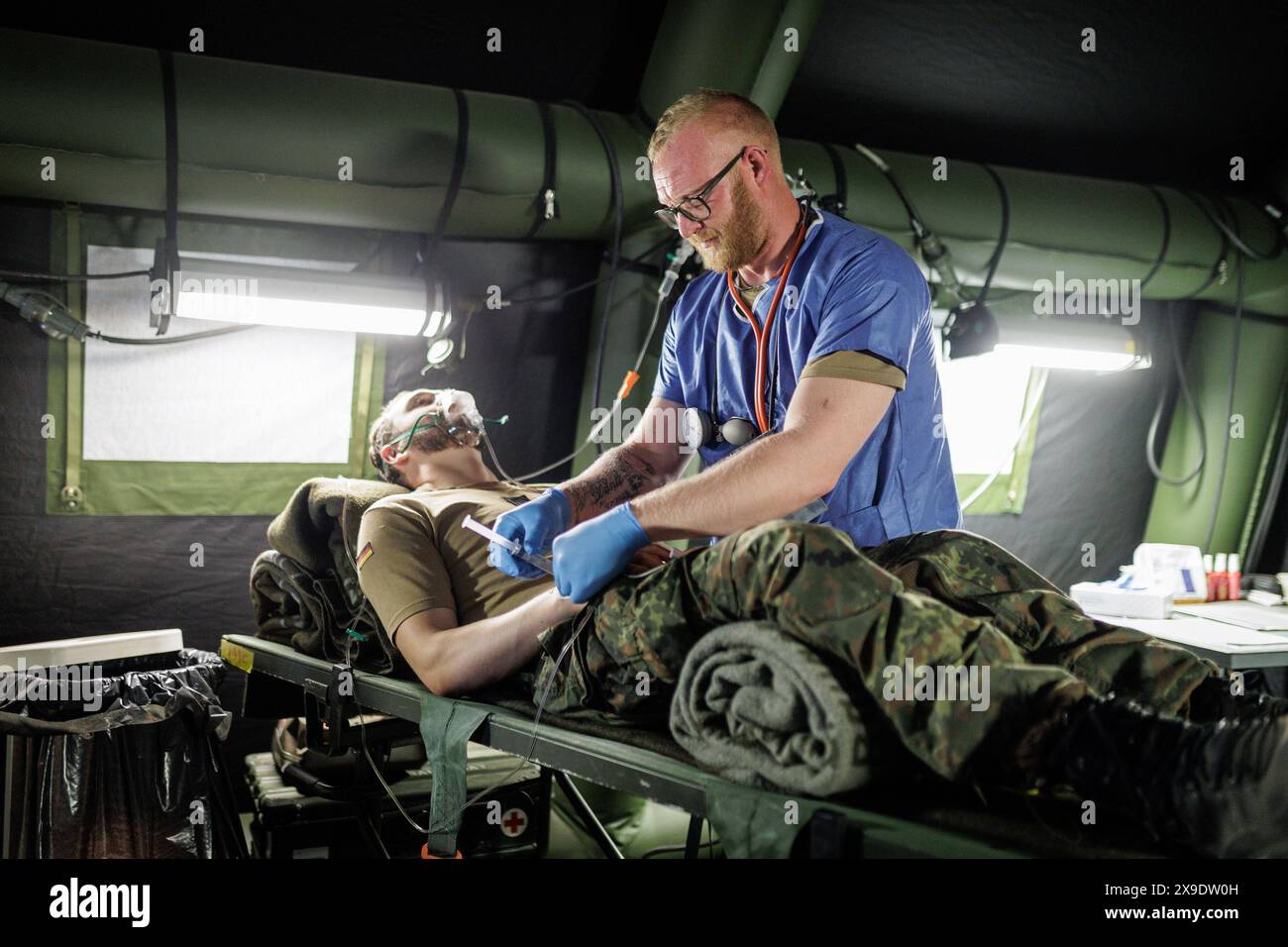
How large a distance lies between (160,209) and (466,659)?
160 cm

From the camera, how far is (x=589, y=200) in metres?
3.12

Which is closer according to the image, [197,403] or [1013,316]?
[197,403]

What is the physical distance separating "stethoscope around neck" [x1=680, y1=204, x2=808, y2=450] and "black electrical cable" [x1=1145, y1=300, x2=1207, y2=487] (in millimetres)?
3020

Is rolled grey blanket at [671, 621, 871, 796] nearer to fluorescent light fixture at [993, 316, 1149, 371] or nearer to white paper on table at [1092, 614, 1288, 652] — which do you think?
Answer: white paper on table at [1092, 614, 1288, 652]

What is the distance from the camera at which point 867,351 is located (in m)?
1.84

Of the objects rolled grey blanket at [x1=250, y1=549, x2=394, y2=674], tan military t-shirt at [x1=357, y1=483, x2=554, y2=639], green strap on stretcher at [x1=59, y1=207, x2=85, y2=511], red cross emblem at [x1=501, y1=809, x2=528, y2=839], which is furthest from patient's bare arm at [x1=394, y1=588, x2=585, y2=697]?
green strap on stretcher at [x1=59, y1=207, x2=85, y2=511]

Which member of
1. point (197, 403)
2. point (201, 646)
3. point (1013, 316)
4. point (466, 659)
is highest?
point (1013, 316)

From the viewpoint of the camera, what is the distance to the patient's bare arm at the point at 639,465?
2324 millimetres

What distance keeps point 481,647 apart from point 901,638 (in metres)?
0.93

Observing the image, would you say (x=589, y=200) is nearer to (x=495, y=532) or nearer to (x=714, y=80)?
(x=714, y=80)

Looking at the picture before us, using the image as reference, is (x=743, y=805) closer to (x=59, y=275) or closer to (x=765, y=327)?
(x=765, y=327)

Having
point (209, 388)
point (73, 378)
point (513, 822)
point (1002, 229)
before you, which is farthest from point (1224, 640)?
point (73, 378)

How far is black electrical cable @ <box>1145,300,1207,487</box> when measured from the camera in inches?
176
